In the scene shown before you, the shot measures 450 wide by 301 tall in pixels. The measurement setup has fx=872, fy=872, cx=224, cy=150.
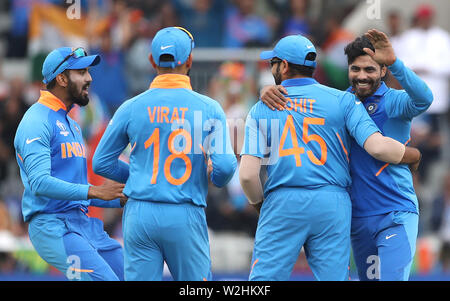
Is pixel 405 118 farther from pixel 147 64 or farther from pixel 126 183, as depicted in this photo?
pixel 147 64

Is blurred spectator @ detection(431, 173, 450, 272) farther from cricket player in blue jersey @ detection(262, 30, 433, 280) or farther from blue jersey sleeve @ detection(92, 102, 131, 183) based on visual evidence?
blue jersey sleeve @ detection(92, 102, 131, 183)

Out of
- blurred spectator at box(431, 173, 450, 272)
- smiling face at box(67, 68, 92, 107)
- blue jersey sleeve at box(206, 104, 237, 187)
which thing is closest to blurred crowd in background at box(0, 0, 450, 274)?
blurred spectator at box(431, 173, 450, 272)

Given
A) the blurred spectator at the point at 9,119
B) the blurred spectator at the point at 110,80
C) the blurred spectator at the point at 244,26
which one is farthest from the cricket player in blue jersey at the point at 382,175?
the blurred spectator at the point at 9,119

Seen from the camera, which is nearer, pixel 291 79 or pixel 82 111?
pixel 291 79

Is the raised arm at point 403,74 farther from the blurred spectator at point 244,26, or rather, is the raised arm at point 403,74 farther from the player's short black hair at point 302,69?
the blurred spectator at point 244,26

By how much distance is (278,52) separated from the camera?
23.1ft

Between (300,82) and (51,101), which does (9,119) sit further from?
(300,82)

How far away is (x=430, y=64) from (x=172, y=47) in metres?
8.02

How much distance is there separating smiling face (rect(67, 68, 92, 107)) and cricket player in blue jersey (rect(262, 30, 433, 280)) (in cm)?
167

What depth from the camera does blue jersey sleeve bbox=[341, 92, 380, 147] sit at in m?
6.76

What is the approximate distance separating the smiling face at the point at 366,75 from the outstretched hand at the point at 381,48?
0.97 ft

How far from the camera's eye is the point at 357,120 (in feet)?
22.3

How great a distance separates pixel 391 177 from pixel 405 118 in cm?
50
